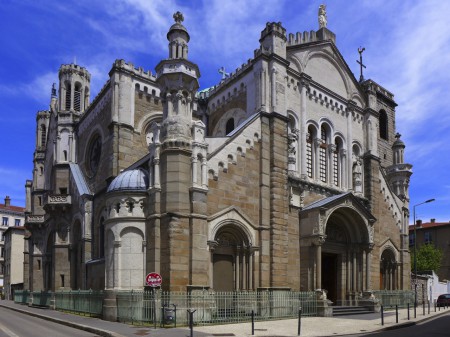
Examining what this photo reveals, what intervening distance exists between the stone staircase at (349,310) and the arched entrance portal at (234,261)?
5.62 meters

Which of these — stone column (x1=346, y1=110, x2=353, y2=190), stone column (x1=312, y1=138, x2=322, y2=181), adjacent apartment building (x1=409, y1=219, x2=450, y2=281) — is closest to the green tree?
adjacent apartment building (x1=409, y1=219, x2=450, y2=281)

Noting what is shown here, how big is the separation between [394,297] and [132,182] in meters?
20.0

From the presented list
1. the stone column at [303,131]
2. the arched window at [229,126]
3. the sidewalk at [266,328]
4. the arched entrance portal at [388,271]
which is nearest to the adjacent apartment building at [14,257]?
the arched window at [229,126]

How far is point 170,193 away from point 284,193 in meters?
7.59

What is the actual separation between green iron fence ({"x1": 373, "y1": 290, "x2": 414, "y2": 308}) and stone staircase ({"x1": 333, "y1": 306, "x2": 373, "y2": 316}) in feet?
6.39

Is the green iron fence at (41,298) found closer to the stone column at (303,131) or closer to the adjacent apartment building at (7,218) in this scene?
the stone column at (303,131)

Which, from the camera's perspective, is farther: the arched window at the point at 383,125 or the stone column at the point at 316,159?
the arched window at the point at 383,125

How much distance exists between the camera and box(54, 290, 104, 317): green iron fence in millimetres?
24641

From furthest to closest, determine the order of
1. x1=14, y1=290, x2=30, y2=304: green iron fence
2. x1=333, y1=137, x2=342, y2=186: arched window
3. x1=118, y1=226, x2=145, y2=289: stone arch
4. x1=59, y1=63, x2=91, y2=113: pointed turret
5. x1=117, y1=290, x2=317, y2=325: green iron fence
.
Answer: x1=14, y1=290, x2=30, y2=304: green iron fence < x1=59, y1=63, x2=91, y2=113: pointed turret < x1=333, y1=137, x2=342, y2=186: arched window < x1=118, y1=226, x2=145, y2=289: stone arch < x1=117, y1=290, x2=317, y2=325: green iron fence

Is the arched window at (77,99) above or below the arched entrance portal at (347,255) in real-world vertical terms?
above

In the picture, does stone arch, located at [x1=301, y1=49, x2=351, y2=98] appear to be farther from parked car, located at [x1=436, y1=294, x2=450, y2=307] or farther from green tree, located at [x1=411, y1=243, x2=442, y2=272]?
green tree, located at [x1=411, y1=243, x2=442, y2=272]

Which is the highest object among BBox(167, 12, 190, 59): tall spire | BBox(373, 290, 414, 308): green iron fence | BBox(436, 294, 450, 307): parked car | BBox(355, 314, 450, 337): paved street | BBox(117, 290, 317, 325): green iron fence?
BBox(167, 12, 190, 59): tall spire

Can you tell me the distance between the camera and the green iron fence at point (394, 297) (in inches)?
1216

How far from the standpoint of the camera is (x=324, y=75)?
108 ft
